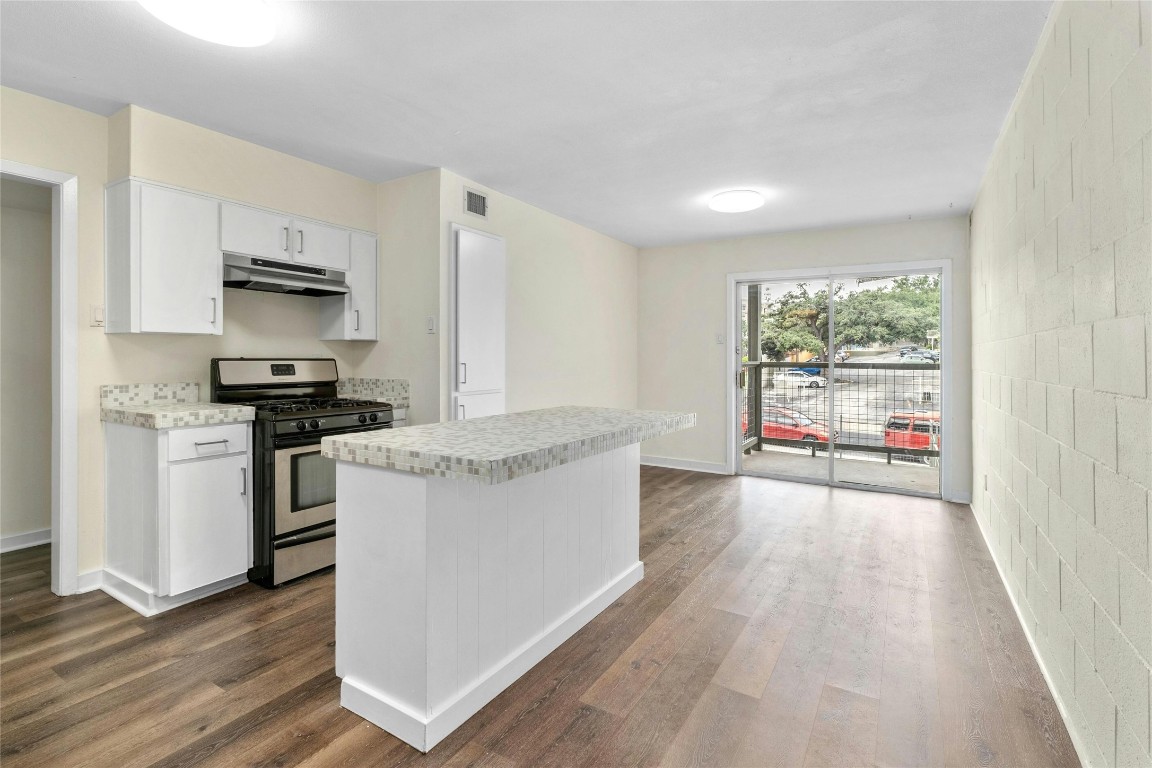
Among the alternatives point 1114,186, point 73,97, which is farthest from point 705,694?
point 73,97

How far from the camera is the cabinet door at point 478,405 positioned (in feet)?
12.6

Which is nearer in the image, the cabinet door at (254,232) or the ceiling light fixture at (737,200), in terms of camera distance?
the cabinet door at (254,232)

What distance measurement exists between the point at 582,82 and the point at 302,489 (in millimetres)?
2527

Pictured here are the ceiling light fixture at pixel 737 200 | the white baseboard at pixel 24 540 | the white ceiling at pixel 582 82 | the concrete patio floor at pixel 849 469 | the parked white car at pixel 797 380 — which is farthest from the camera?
the parked white car at pixel 797 380

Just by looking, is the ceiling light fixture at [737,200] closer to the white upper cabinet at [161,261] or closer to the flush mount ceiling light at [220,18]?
the flush mount ceiling light at [220,18]

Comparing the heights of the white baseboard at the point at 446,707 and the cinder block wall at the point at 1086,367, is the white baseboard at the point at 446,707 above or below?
below

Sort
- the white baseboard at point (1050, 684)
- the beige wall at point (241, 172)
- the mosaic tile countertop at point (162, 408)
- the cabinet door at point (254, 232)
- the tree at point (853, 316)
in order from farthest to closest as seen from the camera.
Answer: the tree at point (853, 316)
the cabinet door at point (254, 232)
the beige wall at point (241, 172)
the mosaic tile countertop at point (162, 408)
the white baseboard at point (1050, 684)

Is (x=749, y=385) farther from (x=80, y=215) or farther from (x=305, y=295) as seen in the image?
(x=80, y=215)

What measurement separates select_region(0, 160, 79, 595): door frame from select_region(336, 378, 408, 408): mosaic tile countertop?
151 cm

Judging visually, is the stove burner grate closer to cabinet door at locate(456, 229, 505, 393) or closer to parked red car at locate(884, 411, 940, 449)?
cabinet door at locate(456, 229, 505, 393)

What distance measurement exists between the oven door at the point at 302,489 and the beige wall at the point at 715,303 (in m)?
3.82

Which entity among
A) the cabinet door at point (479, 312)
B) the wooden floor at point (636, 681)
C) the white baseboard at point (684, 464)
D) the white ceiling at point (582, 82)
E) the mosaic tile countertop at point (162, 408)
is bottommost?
the wooden floor at point (636, 681)

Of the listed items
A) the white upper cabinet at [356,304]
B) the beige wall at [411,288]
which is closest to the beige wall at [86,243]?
the white upper cabinet at [356,304]

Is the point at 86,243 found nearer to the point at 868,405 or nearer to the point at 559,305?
the point at 559,305
